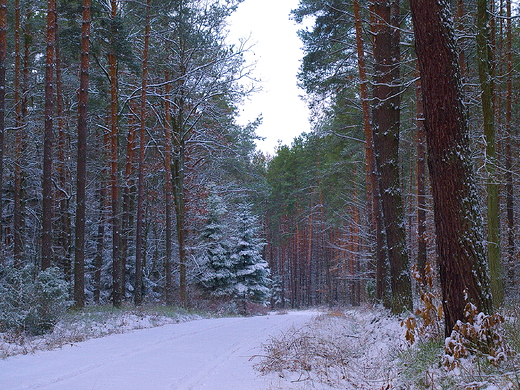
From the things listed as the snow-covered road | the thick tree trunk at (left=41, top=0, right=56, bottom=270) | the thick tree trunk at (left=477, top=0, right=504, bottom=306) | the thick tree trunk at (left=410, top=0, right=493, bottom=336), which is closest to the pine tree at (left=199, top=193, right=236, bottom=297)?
the thick tree trunk at (left=41, top=0, right=56, bottom=270)

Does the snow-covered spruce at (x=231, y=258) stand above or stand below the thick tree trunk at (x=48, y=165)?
below

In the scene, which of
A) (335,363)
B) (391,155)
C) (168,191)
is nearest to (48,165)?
(168,191)

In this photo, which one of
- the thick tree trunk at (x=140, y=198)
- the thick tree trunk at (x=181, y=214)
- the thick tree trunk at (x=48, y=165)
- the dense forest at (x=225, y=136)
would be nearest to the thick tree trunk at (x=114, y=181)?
the dense forest at (x=225, y=136)

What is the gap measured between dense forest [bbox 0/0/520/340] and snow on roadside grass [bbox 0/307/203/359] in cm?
147

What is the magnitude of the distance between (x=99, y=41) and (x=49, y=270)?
31.6 ft

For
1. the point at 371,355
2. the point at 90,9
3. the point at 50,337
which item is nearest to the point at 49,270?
the point at 50,337

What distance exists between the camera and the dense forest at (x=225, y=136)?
5.70 meters

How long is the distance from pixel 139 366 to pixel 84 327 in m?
5.06

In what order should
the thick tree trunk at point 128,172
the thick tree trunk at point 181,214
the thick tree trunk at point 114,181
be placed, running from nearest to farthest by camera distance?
the thick tree trunk at point 114,181 → the thick tree trunk at point 128,172 → the thick tree trunk at point 181,214

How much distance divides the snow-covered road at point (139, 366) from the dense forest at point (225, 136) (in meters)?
3.00

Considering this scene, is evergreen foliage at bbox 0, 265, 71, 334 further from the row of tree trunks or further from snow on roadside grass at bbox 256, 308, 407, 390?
the row of tree trunks

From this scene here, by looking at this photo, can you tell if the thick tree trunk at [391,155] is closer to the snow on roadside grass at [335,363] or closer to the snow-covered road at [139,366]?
the snow on roadside grass at [335,363]

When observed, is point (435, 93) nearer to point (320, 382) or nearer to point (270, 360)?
point (320, 382)

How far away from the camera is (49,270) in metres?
11.0
